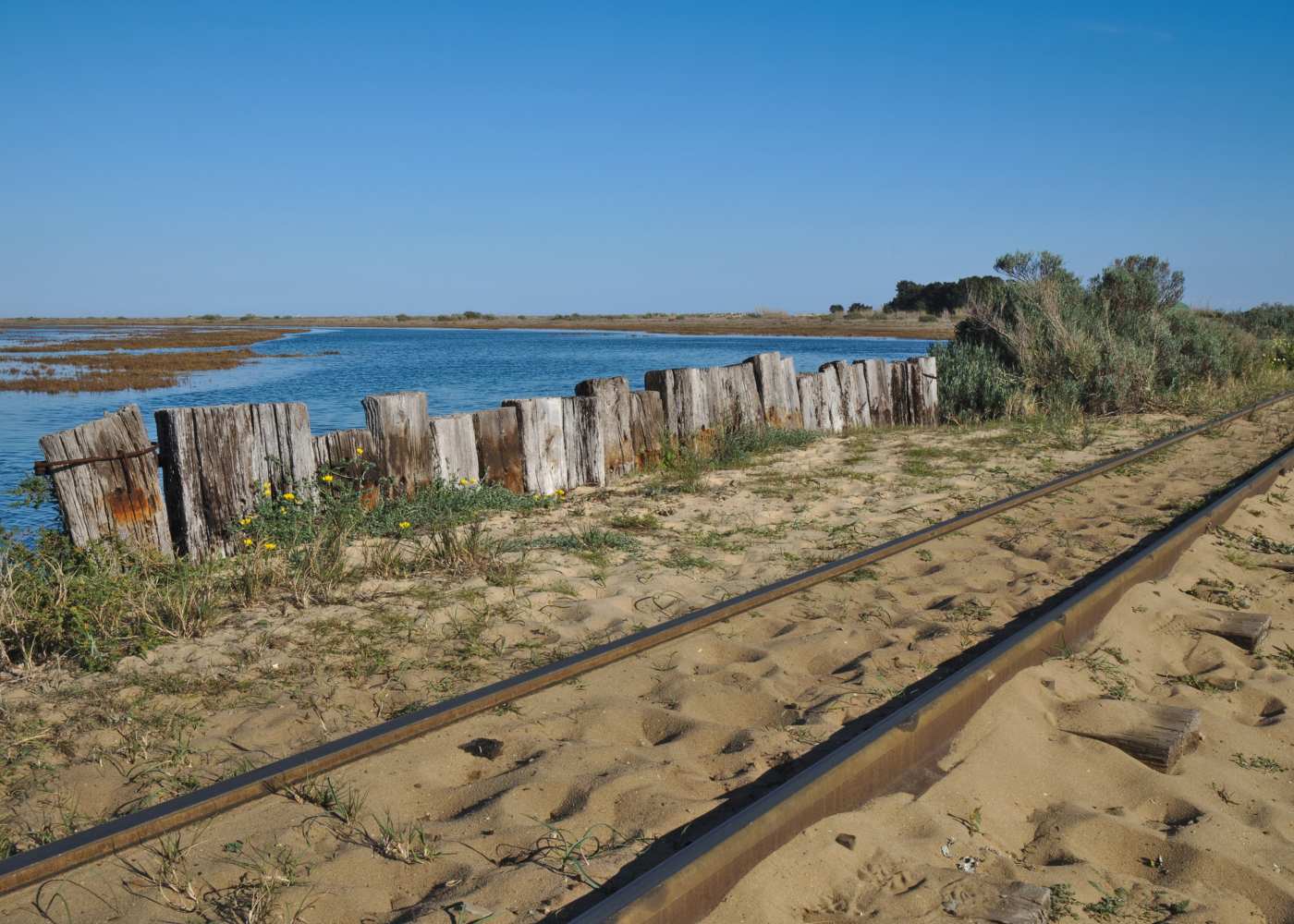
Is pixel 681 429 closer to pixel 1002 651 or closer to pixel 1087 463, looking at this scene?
pixel 1087 463

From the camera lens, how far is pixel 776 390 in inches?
499

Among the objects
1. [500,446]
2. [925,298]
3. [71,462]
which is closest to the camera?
[71,462]

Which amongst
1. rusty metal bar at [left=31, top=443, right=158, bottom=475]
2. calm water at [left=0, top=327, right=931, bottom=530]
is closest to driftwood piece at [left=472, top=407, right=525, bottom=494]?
rusty metal bar at [left=31, top=443, right=158, bottom=475]

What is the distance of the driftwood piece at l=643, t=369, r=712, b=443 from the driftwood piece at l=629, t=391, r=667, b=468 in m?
0.15

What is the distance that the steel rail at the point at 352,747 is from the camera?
2.98 meters

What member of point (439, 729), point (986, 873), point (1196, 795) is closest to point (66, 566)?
point (439, 729)

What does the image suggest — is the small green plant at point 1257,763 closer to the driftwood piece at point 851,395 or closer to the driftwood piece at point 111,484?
the driftwood piece at point 111,484

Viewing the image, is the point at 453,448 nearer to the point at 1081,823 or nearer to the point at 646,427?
the point at 646,427

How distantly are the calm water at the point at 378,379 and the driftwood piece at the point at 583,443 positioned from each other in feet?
15.2

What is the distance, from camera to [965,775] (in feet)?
11.7

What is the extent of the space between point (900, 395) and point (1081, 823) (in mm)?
11854

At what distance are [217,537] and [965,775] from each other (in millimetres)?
5548

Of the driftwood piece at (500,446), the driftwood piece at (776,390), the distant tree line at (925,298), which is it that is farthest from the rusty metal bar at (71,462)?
the distant tree line at (925,298)

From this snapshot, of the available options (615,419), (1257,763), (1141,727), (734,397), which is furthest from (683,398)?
(1257,763)
